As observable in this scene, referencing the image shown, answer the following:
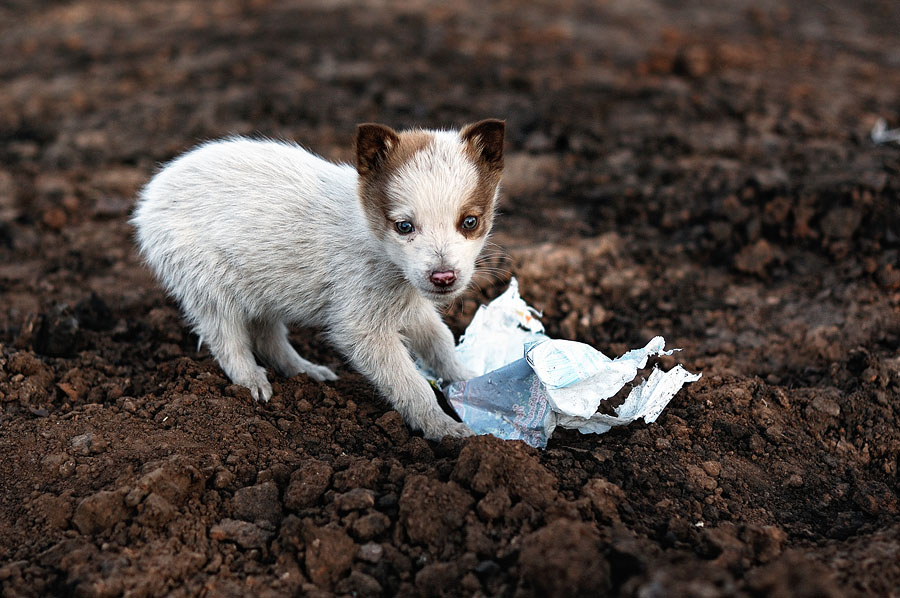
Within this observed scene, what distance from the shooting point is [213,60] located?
1025cm

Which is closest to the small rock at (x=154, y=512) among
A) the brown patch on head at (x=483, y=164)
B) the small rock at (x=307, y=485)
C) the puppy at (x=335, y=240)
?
the small rock at (x=307, y=485)

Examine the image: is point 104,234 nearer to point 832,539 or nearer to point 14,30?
point 832,539

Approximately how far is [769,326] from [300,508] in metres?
3.56

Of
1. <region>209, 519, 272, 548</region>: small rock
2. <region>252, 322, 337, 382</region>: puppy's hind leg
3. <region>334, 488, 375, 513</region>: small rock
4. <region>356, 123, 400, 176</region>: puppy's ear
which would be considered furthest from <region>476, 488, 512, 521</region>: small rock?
<region>252, 322, 337, 382</region>: puppy's hind leg

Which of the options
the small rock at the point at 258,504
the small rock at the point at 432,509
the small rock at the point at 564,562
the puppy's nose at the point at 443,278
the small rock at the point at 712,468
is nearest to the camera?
the small rock at the point at 564,562

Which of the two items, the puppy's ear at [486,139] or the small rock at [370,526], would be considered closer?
the small rock at [370,526]

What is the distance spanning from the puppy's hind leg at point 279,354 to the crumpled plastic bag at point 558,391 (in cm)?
102

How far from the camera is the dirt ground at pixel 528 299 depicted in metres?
3.07

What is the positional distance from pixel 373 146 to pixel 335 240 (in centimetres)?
64

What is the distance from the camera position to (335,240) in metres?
4.44

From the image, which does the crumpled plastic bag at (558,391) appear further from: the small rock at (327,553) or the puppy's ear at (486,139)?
the small rock at (327,553)

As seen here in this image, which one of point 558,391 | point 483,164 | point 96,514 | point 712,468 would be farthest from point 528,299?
point 96,514

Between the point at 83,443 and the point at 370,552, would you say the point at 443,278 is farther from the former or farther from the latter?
the point at 83,443

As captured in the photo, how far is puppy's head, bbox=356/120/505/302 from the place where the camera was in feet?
12.7
